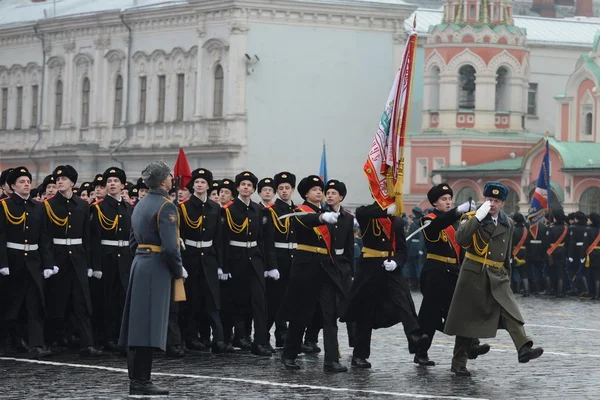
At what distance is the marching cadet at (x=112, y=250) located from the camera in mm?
17547

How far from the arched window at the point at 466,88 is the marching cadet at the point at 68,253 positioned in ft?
112

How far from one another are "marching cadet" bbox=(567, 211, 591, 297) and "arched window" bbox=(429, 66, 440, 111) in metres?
20.5

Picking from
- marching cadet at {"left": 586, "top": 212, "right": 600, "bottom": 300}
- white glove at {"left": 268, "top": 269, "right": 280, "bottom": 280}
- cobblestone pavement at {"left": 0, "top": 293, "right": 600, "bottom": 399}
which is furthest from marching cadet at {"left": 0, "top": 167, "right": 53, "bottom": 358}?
marching cadet at {"left": 586, "top": 212, "right": 600, "bottom": 300}

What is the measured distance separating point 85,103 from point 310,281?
141 ft

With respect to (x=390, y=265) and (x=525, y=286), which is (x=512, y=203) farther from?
(x=390, y=265)

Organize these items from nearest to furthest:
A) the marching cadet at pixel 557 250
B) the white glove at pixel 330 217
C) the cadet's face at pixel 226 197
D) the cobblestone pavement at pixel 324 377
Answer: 1. the cobblestone pavement at pixel 324 377
2. the white glove at pixel 330 217
3. the cadet's face at pixel 226 197
4. the marching cadet at pixel 557 250

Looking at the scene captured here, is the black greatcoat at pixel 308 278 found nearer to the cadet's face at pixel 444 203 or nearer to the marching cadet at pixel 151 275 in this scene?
the cadet's face at pixel 444 203

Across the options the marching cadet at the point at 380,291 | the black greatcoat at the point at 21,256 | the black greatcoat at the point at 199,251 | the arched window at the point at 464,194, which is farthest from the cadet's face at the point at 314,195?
the arched window at the point at 464,194

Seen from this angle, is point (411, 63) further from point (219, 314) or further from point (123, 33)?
point (123, 33)

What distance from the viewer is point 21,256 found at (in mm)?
17016

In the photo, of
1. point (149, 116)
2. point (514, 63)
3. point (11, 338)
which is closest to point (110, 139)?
point (149, 116)

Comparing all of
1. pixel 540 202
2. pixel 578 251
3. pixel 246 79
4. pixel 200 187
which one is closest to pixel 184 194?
pixel 200 187

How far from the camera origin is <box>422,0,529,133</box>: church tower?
49.8 meters

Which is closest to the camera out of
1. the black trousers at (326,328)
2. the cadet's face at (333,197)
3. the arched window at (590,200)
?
the black trousers at (326,328)
